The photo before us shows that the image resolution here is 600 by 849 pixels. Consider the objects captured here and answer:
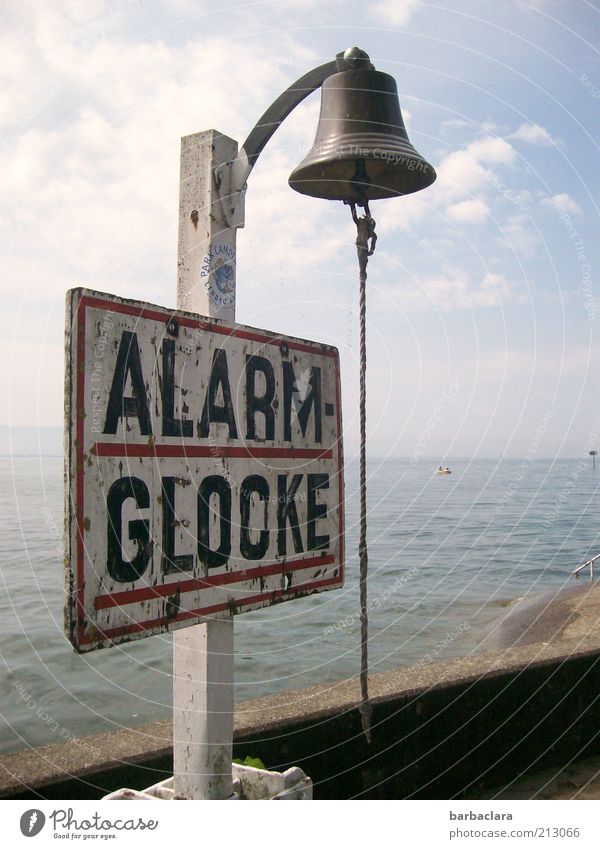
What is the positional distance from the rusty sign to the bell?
0.82m

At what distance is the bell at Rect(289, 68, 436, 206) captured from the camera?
308 cm

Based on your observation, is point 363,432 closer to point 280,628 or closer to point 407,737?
point 407,737

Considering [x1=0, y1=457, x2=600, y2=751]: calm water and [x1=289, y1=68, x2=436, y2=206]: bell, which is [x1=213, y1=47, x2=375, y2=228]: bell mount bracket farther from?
[x1=0, y1=457, x2=600, y2=751]: calm water

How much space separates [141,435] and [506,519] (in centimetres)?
4891

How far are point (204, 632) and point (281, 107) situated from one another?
194 centimetres

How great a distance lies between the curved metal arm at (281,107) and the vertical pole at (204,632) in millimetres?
45

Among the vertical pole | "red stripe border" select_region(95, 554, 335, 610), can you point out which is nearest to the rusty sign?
"red stripe border" select_region(95, 554, 335, 610)

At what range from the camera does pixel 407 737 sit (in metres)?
4.04

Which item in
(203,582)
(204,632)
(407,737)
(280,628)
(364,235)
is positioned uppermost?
(364,235)

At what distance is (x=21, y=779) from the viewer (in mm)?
3207

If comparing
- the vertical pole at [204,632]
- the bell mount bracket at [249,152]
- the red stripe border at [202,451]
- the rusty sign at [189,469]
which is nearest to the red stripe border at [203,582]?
the rusty sign at [189,469]

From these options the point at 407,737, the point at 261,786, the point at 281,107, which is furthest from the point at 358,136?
the point at 407,737

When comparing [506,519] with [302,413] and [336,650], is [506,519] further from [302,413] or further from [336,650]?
[302,413]

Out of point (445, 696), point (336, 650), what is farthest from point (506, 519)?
point (445, 696)
